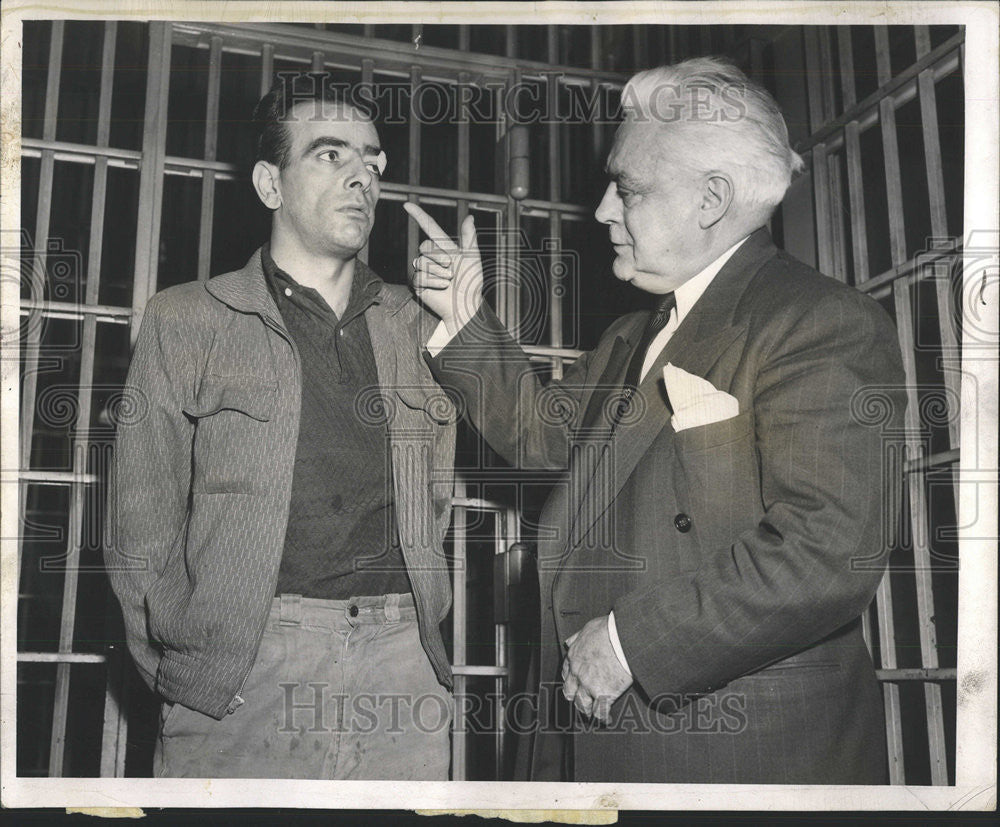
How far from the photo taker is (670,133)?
199 centimetres

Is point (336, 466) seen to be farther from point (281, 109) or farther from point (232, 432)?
point (281, 109)

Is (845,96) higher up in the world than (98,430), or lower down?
higher up

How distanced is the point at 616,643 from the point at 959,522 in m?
0.71

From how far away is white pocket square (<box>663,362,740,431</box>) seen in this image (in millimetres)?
1812

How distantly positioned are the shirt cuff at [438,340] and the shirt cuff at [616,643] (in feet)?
2.12

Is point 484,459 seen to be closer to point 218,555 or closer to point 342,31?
point 218,555

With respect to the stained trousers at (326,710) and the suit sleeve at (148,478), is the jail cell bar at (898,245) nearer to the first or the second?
the stained trousers at (326,710)

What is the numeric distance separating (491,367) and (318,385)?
342 millimetres

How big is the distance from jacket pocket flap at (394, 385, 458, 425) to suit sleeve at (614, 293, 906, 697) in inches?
22.2

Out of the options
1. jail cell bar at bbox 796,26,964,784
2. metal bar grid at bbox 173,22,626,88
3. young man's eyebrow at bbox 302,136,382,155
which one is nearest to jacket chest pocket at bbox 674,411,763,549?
jail cell bar at bbox 796,26,964,784

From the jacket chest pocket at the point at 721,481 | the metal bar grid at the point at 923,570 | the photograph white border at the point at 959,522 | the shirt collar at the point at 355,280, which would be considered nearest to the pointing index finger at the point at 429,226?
the shirt collar at the point at 355,280

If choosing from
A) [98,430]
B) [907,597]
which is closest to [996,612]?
[907,597]

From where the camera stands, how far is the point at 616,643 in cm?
172

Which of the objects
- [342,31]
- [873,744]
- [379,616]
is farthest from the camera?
[342,31]
